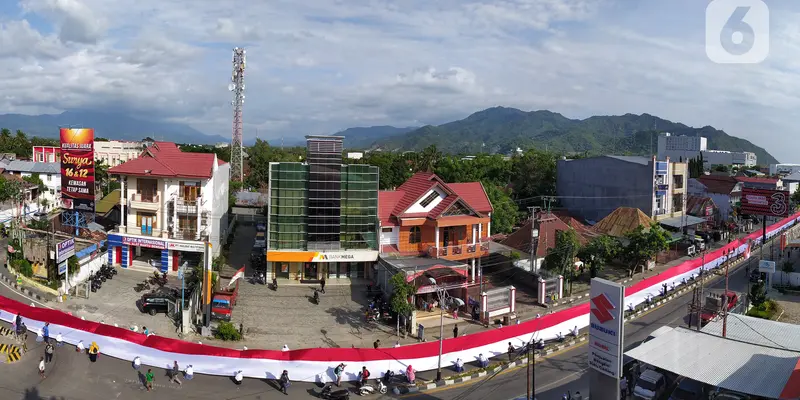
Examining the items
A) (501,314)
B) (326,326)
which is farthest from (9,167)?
(501,314)

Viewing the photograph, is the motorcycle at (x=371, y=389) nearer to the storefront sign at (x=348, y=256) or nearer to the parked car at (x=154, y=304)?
the storefront sign at (x=348, y=256)

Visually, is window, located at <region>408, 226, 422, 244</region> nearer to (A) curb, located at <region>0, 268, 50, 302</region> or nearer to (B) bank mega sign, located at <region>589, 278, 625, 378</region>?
(B) bank mega sign, located at <region>589, 278, 625, 378</region>

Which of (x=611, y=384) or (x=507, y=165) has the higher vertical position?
(x=507, y=165)

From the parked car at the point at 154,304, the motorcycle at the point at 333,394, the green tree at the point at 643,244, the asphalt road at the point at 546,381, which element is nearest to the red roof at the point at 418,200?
the green tree at the point at 643,244

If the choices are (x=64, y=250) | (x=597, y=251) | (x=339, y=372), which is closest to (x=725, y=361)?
(x=339, y=372)

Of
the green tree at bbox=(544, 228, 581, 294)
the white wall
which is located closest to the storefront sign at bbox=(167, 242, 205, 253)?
the white wall

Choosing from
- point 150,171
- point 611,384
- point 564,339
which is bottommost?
point 564,339

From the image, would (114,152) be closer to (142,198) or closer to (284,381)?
(142,198)

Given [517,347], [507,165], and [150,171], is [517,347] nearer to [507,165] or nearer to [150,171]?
[150,171]
